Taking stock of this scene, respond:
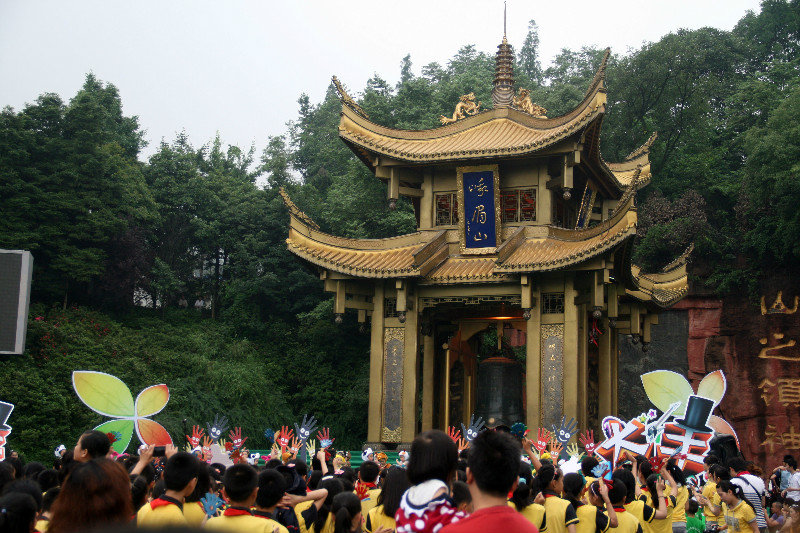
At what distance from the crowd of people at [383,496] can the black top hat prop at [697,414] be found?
1241 millimetres

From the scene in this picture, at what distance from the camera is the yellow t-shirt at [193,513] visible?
18.3 feet

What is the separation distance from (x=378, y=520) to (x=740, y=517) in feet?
16.1

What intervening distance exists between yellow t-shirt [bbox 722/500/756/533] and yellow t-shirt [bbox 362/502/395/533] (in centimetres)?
478

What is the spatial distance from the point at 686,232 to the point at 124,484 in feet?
79.2

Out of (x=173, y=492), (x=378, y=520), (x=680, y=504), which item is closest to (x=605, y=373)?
(x=680, y=504)

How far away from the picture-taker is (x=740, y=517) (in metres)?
8.76

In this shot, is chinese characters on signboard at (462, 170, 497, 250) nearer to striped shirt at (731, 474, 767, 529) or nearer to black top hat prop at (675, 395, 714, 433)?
black top hat prop at (675, 395, 714, 433)

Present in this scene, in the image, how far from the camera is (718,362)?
2450 cm

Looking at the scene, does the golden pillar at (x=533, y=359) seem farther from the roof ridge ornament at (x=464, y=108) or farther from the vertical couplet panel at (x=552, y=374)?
the roof ridge ornament at (x=464, y=108)

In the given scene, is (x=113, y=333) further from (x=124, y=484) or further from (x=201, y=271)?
(x=124, y=484)

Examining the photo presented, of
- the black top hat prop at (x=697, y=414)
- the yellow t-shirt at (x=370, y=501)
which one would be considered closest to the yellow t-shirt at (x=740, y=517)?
the black top hat prop at (x=697, y=414)

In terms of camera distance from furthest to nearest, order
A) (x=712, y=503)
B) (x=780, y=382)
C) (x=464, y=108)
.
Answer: (x=780, y=382) < (x=464, y=108) < (x=712, y=503)

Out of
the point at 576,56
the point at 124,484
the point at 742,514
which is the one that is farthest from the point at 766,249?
the point at 576,56

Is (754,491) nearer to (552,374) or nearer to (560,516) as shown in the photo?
(560,516)
